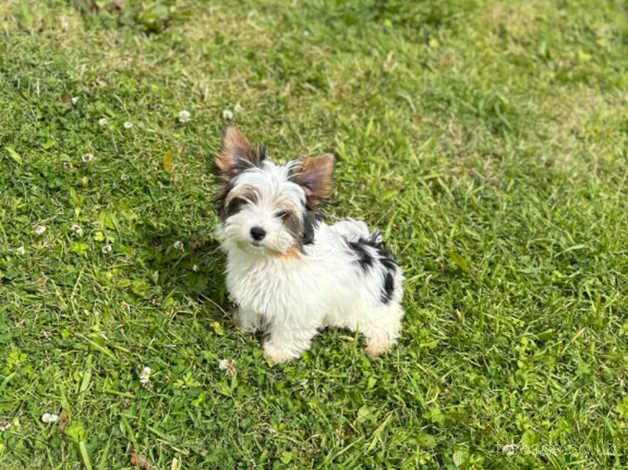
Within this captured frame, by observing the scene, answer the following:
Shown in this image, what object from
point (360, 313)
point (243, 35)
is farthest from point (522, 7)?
point (360, 313)

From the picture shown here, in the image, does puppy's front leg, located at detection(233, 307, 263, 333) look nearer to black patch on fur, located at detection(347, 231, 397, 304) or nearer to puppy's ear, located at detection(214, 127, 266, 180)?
black patch on fur, located at detection(347, 231, 397, 304)

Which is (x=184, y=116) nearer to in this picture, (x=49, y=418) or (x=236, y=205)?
(x=236, y=205)

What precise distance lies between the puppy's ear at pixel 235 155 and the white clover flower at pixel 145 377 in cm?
129

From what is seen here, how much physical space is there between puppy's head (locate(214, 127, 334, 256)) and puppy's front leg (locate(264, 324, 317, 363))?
0.62 m

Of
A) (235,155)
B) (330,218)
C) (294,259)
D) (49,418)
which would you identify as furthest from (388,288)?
(49,418)

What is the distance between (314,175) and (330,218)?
5.34 ft

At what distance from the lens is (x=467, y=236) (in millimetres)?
4996

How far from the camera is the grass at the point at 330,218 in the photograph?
3.72 m

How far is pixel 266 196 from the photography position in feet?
10.6

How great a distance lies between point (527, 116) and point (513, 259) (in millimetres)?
1958

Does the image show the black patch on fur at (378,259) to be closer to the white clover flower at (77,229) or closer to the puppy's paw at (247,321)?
the puppy's paw at (247,321)

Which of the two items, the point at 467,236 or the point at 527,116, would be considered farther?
the point at 527,116

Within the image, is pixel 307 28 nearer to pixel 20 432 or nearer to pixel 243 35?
pixel 243 35

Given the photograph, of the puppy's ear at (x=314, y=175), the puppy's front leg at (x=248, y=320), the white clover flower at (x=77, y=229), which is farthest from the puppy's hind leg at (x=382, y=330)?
the white clover flower at (x=77, y=229)
